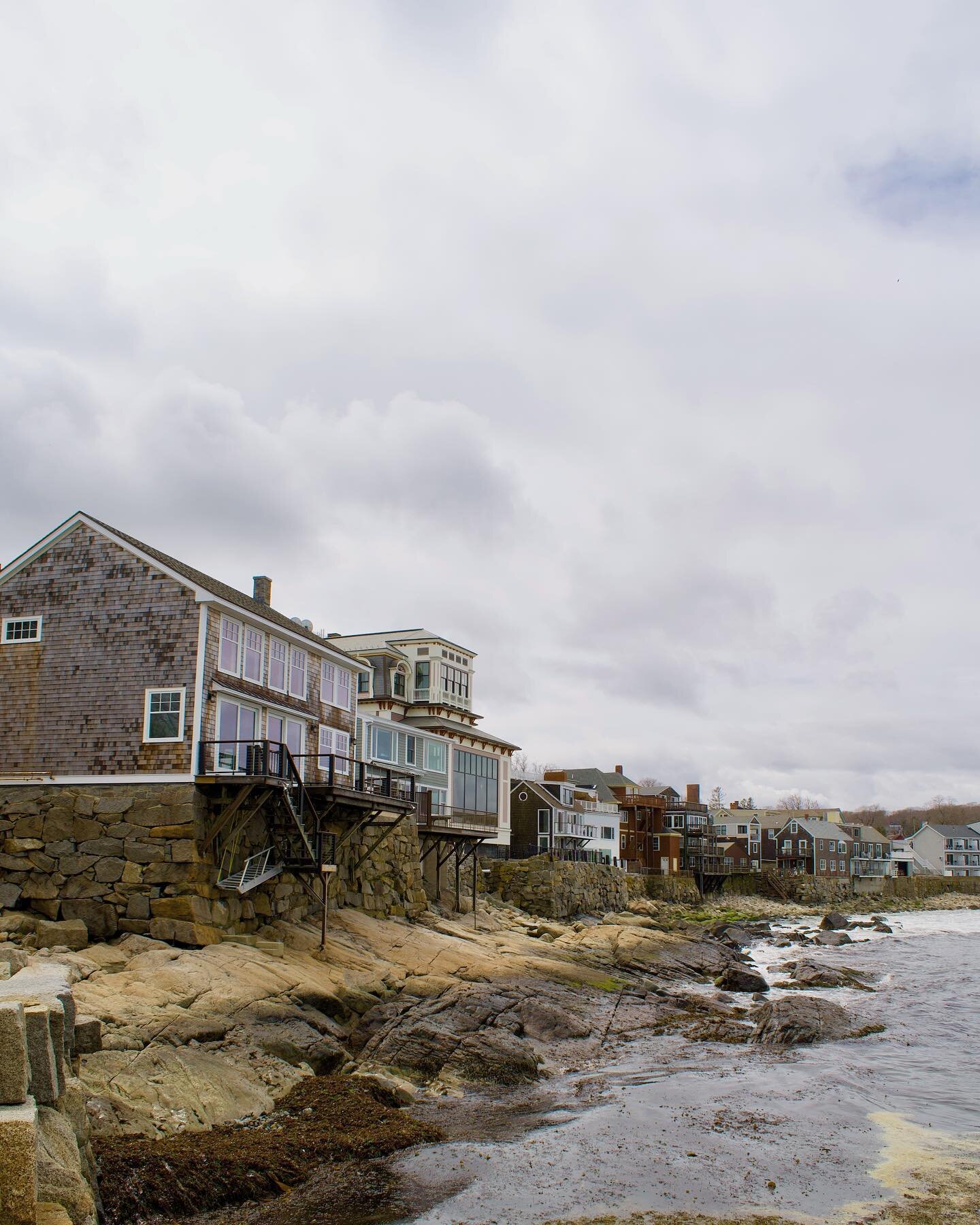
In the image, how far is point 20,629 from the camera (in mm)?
26953

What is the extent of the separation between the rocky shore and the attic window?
25.1 feet

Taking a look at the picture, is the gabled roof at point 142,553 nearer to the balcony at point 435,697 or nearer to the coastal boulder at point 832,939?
the balcony at point 435,697

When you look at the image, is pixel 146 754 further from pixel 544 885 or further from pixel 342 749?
pixel 544 885

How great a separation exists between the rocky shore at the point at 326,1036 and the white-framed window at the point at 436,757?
36.7 ft

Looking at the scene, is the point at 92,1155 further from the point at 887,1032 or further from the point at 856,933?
the point at 856,933

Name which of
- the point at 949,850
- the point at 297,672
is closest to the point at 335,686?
the point at 297,672

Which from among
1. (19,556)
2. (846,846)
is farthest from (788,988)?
(846,846)

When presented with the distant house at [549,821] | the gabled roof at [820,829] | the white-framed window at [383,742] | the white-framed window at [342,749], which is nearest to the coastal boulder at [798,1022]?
the white-framed window at [342,749]

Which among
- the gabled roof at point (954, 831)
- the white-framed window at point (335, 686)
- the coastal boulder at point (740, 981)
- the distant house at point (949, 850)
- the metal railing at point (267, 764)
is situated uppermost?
the white-framed window at point (335, 686)

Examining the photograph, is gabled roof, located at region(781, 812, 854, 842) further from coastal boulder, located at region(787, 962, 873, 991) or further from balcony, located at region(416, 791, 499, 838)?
coastal boulder, located at region(787, 962, 873, 991)

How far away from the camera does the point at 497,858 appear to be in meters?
55.4

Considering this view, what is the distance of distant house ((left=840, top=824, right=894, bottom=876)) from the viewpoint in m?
121

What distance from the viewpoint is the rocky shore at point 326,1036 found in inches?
516

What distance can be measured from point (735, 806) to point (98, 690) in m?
122
